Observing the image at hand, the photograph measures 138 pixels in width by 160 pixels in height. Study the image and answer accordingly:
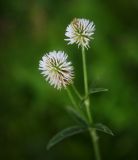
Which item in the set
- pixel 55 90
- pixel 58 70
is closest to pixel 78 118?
pixel 58 70

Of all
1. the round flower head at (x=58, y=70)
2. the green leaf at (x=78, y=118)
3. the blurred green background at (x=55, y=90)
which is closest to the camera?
the round flower head at (x=58, y=70)

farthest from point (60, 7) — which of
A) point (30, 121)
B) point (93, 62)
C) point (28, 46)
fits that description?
point (30, 121)

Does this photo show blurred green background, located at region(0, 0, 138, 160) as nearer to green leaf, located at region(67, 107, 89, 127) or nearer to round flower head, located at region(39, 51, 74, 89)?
green leaf, located at region(67, 107, 89, 127)

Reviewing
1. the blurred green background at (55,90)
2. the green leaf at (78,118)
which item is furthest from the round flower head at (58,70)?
the blurred green background at (55,90)

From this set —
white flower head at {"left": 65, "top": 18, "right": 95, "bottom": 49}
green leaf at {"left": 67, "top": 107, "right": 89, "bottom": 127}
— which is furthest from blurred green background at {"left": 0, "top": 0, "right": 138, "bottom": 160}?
white flower head at {"left": 65, "top": 18, "right": 95, "bottom": 49}

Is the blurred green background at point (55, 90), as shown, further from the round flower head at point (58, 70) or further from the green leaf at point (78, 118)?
the round flower head at point (58, 70)

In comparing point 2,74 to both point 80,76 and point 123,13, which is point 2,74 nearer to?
point 80,76
